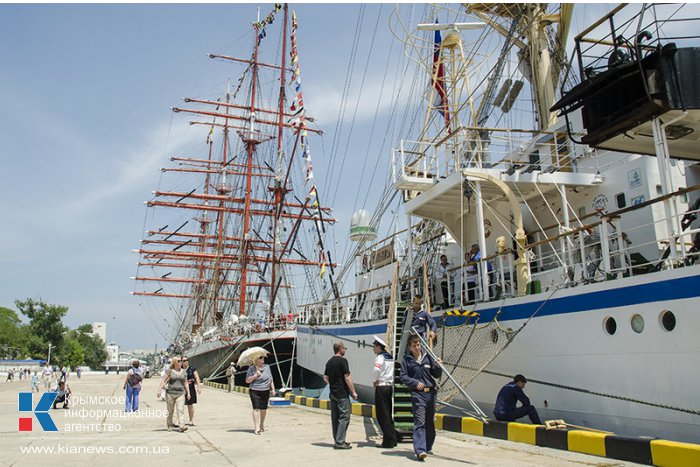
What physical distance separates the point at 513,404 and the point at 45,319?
318ft

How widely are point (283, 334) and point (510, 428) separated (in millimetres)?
19537

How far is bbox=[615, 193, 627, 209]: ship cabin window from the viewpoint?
11820mm

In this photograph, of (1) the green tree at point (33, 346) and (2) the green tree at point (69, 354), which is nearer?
(1) the green tree at point (33, 346)

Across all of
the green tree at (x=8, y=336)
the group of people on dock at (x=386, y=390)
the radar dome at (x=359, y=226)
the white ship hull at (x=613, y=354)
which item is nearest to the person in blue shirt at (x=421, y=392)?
the group of people on dock at (x=386, y=390)

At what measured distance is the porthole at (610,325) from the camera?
8.48 m

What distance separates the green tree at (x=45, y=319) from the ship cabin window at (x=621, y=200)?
3760 inches

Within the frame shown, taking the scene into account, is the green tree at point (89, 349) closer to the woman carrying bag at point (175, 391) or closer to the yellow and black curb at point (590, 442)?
the woman carrying bag at point (175, 391)

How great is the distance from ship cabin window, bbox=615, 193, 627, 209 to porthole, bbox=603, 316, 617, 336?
4176mm

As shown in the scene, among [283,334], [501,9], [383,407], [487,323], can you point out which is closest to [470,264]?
[487,323]

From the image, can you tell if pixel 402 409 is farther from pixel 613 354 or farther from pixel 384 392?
pixel 613 354

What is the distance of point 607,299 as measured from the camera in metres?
8.55

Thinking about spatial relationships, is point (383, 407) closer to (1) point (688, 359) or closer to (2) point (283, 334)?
(1) point (688, 359)

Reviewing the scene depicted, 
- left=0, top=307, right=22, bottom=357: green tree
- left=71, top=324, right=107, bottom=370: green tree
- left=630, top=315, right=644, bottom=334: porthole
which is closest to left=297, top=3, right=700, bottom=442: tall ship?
left=630, top=315, right=644, bottom=334: porthole

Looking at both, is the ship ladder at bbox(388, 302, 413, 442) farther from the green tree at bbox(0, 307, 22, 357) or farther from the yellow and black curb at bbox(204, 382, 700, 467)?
the green tree at bbox(0, 307, 22, 357)
